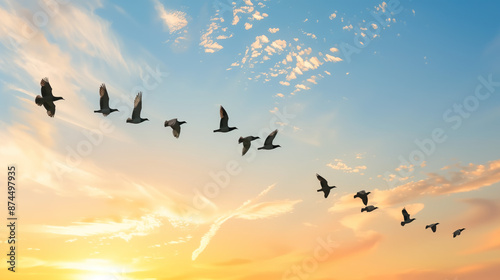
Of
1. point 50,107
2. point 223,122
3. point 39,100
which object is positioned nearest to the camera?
point 39,100

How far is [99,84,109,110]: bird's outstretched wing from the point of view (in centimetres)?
3102

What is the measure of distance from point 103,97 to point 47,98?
3822 millimetres

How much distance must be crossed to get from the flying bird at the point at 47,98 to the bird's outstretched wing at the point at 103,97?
285cm

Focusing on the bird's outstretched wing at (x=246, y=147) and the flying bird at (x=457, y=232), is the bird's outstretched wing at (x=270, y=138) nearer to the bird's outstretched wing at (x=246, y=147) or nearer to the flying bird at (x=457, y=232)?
the bird's outstretched wing at (x=246, y=147)

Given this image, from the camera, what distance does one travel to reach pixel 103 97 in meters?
31.4

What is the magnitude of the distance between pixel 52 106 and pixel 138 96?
20.2 ft

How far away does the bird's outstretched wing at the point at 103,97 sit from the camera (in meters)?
31.0

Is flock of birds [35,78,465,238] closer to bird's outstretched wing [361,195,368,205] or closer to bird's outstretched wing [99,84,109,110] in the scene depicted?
bird's outstretched wing [99,84,109,110]

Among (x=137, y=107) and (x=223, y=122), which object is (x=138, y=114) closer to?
(x=137, y=107)

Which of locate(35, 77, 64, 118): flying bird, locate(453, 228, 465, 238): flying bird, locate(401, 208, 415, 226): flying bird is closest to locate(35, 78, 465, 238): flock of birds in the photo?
locate(35, 77, 64, 118): flying bird

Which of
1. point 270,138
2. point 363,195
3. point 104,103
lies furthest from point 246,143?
point 363,195

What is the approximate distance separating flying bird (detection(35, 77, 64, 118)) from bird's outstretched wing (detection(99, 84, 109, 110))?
285cm

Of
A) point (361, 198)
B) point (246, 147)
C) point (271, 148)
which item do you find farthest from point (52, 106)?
point (361, 198)

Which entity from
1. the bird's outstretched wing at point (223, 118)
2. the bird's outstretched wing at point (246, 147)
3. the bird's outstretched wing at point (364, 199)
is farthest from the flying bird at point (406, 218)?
the bird's outstretched wing at point (223, 118)
